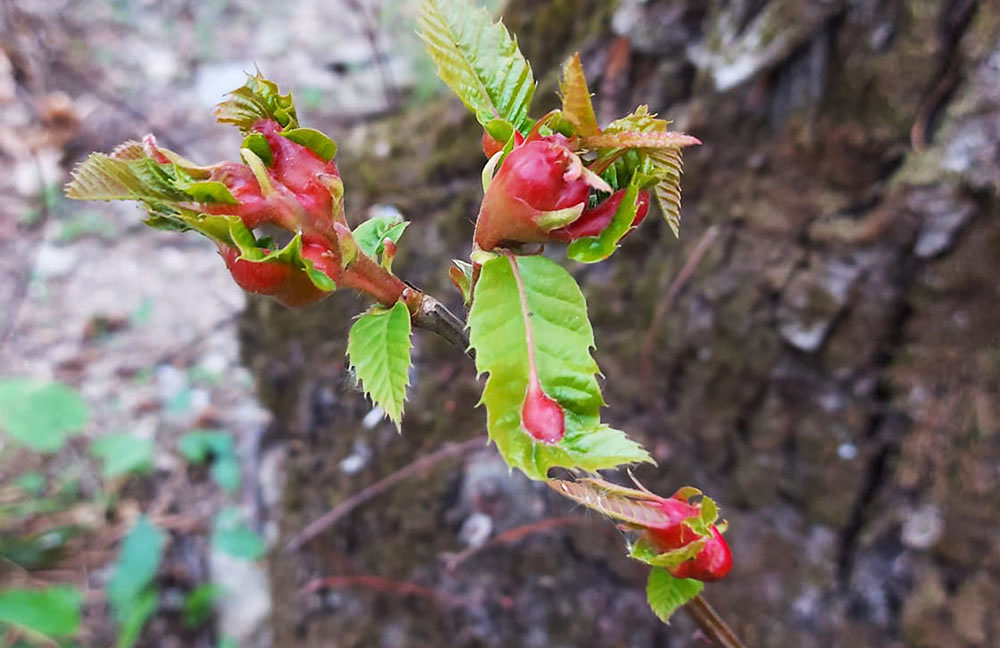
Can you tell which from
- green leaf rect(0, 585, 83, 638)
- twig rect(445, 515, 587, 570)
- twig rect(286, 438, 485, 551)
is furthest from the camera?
green leaf rect(0, 585, 83, 638)

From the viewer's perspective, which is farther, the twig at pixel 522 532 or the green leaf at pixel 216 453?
the green leaf at pixel 216 453

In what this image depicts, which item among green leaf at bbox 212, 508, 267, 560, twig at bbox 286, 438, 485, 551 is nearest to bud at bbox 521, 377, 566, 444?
twig at bbox 286, 438, 485, 551

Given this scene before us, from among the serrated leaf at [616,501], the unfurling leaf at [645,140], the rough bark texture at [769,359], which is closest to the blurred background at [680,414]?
the rough bark texture at [769,359]

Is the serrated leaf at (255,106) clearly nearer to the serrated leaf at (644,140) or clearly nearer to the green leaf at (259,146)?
the green leaf at (259,146)

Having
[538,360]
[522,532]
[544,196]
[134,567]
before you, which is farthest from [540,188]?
[134,567]

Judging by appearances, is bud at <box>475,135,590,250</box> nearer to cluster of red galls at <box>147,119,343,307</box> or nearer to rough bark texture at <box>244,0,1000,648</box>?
cluster of red galls at <box>147,119,343,307</box>
